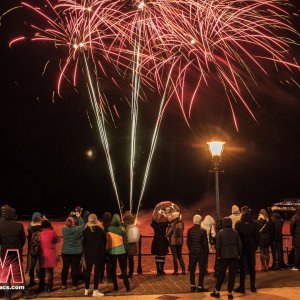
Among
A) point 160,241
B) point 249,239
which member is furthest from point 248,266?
point 160,241

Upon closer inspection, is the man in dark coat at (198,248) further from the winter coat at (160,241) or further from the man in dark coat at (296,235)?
the man in dark coat at (296,235)

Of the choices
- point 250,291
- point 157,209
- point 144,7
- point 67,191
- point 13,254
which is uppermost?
point 144,7

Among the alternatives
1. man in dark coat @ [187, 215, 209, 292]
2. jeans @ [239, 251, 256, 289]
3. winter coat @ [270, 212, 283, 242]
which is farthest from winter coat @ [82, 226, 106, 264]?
winter coat @ [270, 212, 283, 242]

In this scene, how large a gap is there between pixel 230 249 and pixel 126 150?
51.3m

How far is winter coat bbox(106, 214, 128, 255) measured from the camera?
1027 cm

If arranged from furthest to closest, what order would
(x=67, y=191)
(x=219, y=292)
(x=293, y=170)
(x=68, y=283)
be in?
1. (x=67, y=191)
2. (x=293, y=170)
3. (x=68, y=283)
4. (x=219, y=292)

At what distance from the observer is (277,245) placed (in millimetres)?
13070

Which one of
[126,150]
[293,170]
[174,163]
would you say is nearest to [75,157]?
[126,150]

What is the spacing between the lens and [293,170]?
157ft

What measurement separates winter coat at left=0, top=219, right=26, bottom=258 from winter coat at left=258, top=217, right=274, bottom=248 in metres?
6.10

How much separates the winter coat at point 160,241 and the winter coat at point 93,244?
2397 mm

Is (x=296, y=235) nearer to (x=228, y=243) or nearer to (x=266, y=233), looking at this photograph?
(x=266, y=233)

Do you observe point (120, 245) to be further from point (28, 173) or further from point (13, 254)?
point (28, 173)

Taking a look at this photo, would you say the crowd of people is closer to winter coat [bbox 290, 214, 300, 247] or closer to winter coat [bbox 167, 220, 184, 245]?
winter coat [bbox 167, 220, 184, 245]
